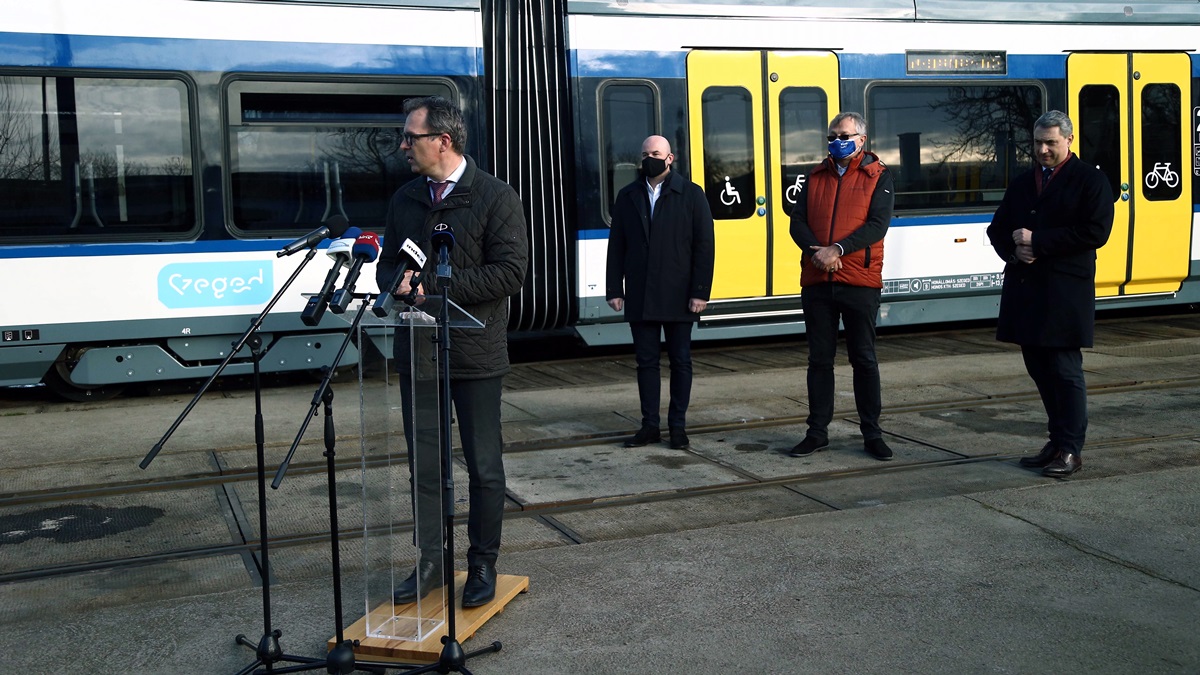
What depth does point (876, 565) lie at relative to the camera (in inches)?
195

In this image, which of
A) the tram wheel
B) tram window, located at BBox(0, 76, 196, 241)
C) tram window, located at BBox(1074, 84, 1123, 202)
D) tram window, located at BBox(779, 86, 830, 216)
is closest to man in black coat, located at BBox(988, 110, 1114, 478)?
tram window, located at BBox(779, 86, 830, 216)

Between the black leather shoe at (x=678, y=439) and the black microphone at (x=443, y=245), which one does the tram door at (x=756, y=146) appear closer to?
the black leather shoe at (x=678, y=439)

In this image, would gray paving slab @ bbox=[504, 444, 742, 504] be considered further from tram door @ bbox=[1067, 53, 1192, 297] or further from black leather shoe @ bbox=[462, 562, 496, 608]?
tram door @ bbox=[1067, 53, 1192, 297]

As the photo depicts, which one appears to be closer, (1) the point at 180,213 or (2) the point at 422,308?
(2) the point at 422,308

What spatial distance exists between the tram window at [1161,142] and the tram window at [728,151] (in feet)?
13.9

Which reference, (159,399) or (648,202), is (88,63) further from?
(648,202)

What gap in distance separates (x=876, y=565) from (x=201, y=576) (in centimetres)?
268

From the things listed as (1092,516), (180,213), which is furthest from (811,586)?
(180,213)

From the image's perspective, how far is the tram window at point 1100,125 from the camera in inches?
476

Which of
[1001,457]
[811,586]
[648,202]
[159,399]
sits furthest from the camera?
[159,399]

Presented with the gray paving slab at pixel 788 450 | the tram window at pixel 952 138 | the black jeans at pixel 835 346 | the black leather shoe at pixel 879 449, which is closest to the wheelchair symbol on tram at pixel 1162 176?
the tram window at pixel 952 138

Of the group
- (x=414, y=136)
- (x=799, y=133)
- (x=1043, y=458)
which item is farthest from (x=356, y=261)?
(x=799, y=133)

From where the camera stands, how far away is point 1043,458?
6.51 metres

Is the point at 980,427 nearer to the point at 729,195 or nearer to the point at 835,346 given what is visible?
the point at 835,346
